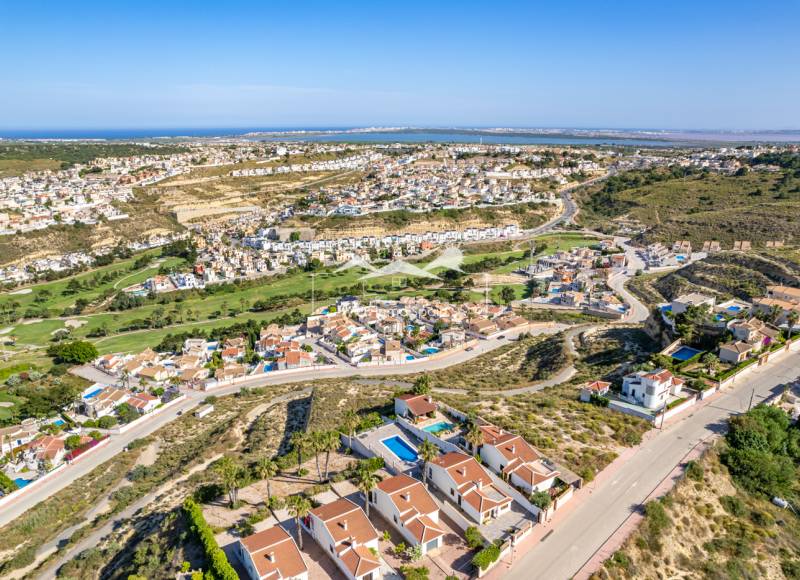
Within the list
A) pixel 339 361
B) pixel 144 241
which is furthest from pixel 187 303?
pixel 144 241

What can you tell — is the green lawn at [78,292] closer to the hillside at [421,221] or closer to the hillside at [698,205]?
the hillside at [421,221]

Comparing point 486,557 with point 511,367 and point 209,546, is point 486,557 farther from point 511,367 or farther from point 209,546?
point 511,367

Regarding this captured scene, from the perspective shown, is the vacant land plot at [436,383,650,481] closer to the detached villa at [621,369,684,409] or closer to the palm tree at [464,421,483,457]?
the detached villa at [621,369,684,409]

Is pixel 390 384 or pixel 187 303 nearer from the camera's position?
pixel 390 384

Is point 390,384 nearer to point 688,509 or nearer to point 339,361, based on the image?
point 339,361

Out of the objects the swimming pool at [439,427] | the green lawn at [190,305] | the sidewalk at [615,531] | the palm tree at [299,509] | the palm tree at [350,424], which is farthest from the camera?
the green lawn at [190,305]

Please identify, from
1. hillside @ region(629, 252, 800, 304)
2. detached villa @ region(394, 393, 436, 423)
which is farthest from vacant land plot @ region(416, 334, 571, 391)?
hillside @ region(629, 252, 800, 304)

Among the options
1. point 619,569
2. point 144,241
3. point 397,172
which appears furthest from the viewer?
point 397,172

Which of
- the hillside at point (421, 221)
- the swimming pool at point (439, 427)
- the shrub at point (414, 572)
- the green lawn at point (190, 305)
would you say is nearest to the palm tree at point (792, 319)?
the swimming pool at point (439, 427)
